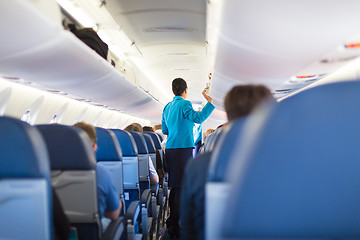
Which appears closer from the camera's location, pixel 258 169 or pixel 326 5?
pixel 258 169

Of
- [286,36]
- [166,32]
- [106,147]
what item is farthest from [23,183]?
[166,32]

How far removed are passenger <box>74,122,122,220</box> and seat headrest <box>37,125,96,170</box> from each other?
36 cm

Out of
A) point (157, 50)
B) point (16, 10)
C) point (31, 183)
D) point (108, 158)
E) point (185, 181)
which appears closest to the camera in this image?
point (31, 183)

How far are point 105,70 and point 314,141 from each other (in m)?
4.37

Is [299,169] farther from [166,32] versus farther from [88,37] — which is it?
[166,32]

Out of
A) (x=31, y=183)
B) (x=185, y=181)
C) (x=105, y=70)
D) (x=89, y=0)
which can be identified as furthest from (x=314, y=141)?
(x=89, y=0)

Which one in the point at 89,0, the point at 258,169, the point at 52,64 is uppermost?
the point at 89,0

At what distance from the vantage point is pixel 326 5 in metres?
2.48

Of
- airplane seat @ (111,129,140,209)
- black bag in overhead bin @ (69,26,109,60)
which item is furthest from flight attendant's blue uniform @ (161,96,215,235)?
black bag in overhead bin @ (69,26,109,60)

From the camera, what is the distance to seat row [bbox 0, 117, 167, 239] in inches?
56.8

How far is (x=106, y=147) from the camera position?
2893mm

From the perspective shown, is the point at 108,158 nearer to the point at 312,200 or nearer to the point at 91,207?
the point at 91,207

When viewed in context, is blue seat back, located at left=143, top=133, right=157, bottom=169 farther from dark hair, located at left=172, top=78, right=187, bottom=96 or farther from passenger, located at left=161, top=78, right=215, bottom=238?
dark hair, located at left=172, top=78, right=187, bottom=96

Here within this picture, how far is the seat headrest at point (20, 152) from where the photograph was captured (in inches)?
56.2
